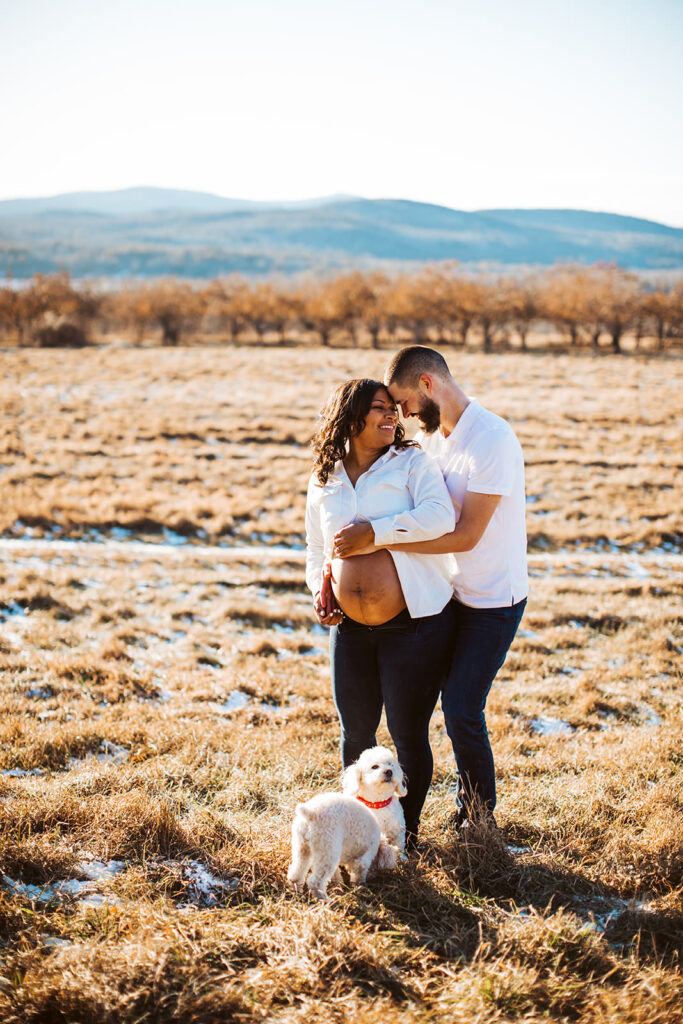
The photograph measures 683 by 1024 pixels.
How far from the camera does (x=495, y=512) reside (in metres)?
3.25

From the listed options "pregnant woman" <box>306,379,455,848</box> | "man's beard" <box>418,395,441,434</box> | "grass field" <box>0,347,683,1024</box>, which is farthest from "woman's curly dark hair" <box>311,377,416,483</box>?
"grass field" <box>0,347,683,1024</box>

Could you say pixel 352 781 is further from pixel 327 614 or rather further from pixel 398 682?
pixel 327 614

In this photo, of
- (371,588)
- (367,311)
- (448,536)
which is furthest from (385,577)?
(367,311)

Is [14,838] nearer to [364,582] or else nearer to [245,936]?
[245,936]

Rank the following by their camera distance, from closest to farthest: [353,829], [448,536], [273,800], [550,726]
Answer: [353,829] < [448,536] < [273,800] < [550,726]

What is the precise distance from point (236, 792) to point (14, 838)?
115 cm

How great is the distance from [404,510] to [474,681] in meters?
0.86

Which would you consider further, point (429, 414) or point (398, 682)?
point (429, 414)

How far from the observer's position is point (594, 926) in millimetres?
2797

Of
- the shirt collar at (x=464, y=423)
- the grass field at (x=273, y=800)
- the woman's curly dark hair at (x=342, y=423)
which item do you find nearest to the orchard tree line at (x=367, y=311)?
the grass field at (x=273, y=800)

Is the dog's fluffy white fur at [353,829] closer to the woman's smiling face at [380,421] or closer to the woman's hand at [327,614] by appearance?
the woman's hand at [327,614]

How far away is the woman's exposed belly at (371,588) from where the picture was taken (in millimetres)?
3105

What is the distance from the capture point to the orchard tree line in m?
58.3

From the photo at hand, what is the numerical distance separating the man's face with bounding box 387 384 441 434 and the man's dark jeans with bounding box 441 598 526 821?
926 millimetres
